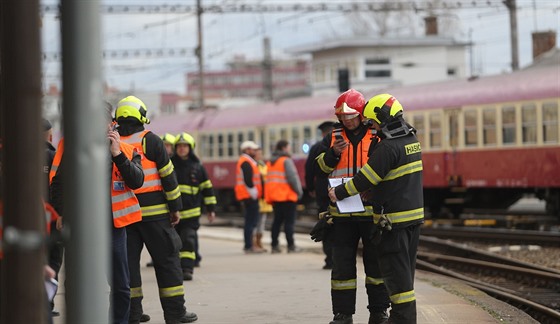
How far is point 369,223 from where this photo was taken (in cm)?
948

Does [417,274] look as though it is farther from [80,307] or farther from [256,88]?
[256,88]

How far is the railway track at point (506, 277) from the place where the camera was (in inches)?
510

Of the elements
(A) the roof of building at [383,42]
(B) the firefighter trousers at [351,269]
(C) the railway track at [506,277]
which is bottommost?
(C) the railway track at [506,277]

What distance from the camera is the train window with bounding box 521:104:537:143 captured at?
26.2 meters

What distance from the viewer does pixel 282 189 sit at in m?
18.2

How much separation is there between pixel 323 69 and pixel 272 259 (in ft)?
218

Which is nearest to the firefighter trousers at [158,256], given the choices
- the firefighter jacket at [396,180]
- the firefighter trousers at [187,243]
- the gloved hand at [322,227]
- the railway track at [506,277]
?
the gloved hand at [322,227]

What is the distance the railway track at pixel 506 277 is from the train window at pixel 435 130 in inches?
336

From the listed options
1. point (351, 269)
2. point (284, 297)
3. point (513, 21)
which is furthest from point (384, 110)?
point (513, 21)

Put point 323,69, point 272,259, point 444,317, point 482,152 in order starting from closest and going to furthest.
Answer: point 444,317, point 272,259, point 482,152, point 323,69

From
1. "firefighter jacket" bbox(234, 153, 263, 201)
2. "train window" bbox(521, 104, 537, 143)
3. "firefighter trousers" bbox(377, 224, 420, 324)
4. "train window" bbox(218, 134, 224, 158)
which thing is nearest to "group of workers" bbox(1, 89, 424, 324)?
"firefighter trousers" bbox(377, 224, 420, 324)

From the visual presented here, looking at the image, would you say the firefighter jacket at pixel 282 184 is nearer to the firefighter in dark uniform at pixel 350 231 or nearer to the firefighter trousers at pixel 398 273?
the firefighter in dark uniform at pixel 350 231

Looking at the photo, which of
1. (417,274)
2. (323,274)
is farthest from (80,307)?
(417,274)

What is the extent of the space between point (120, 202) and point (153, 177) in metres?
0.64
